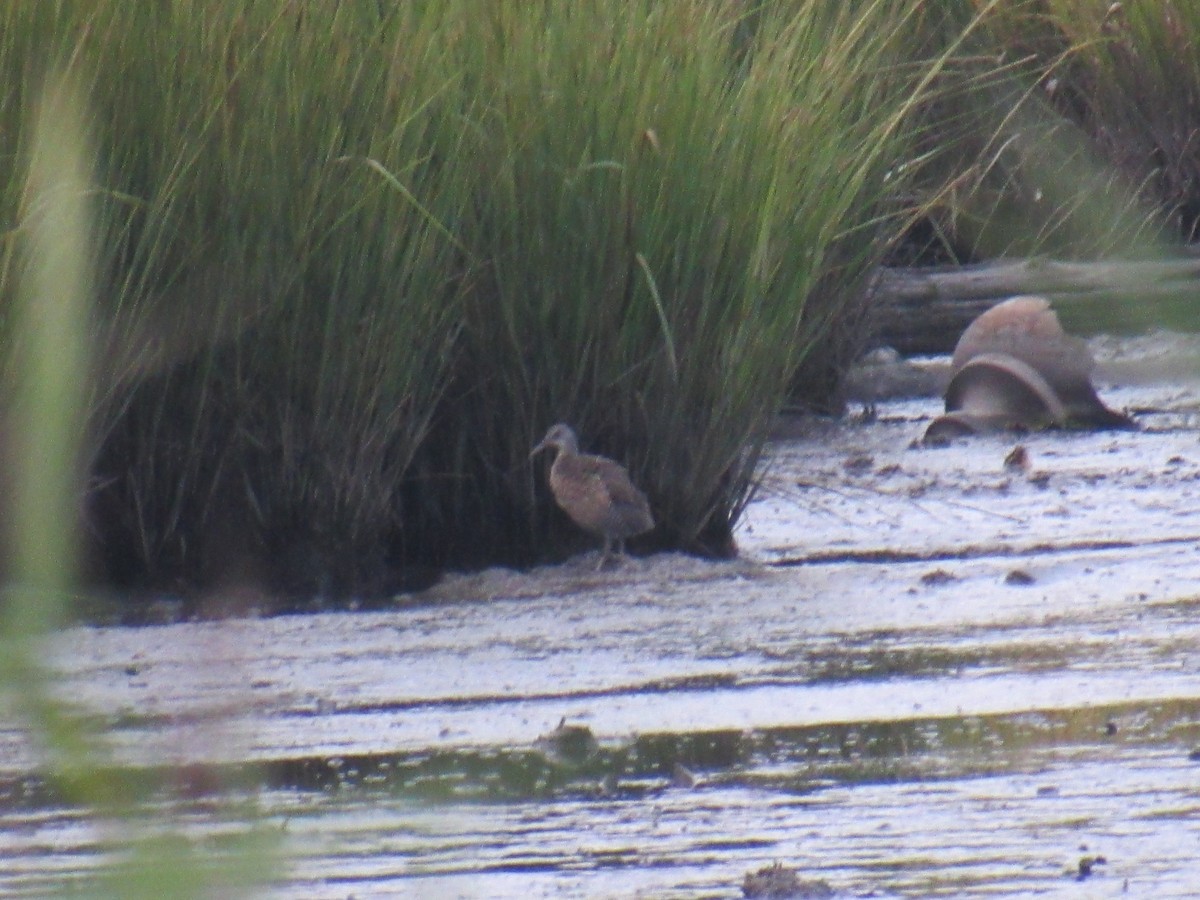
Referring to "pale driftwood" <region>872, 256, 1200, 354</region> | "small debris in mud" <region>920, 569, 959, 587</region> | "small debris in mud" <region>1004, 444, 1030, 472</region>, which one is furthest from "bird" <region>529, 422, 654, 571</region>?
"pale driftwood" <region>872, 256, 1200, 354</region>

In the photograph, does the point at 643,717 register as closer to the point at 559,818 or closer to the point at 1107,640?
the point at 559,818

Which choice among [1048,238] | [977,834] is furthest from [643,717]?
[1048,238]

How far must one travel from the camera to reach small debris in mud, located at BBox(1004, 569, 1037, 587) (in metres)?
4.48

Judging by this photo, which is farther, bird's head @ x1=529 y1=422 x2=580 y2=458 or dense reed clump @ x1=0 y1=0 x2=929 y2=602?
bird's head @ x1=529 y1=422 x2=580 y2=458

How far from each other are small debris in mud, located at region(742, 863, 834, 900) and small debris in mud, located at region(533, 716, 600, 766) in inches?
28.8

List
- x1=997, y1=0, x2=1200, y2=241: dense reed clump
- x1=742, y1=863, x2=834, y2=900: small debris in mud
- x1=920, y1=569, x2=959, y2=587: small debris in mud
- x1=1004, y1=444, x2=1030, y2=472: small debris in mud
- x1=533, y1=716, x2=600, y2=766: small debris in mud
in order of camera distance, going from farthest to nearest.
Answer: x1=1004, y1=444, x2=1030, y2=472: small debris in mud
x1=920, y1=569, x2=959, y2=587: small debris in mud
x1=533, y1=716, x2=600, y2=766: small debris in mud
x1=742, y1=863, x2=834, y2=900: small debris in mud
x1=997, y1=0, x2=1200, y2=241: dense reed clump

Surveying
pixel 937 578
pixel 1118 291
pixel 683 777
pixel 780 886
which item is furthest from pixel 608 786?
pixel 1118 291

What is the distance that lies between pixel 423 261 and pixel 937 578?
52.2 inches

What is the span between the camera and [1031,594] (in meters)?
4.37

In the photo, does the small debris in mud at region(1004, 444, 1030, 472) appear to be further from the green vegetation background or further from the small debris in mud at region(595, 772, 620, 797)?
the small debris in mud at region(595, 772, 620, 797)

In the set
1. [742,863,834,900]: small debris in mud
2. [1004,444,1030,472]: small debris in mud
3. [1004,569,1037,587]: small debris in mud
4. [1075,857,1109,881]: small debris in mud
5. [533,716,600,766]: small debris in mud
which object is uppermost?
[1004,444,1030,472]: small debris in mud

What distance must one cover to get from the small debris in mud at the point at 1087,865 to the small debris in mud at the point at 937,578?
2.00m

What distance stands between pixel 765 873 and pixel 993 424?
15.5 feet

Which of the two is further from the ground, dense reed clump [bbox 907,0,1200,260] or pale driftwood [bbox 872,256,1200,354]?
dense reed clump [bbox 907,0,1200,260]
